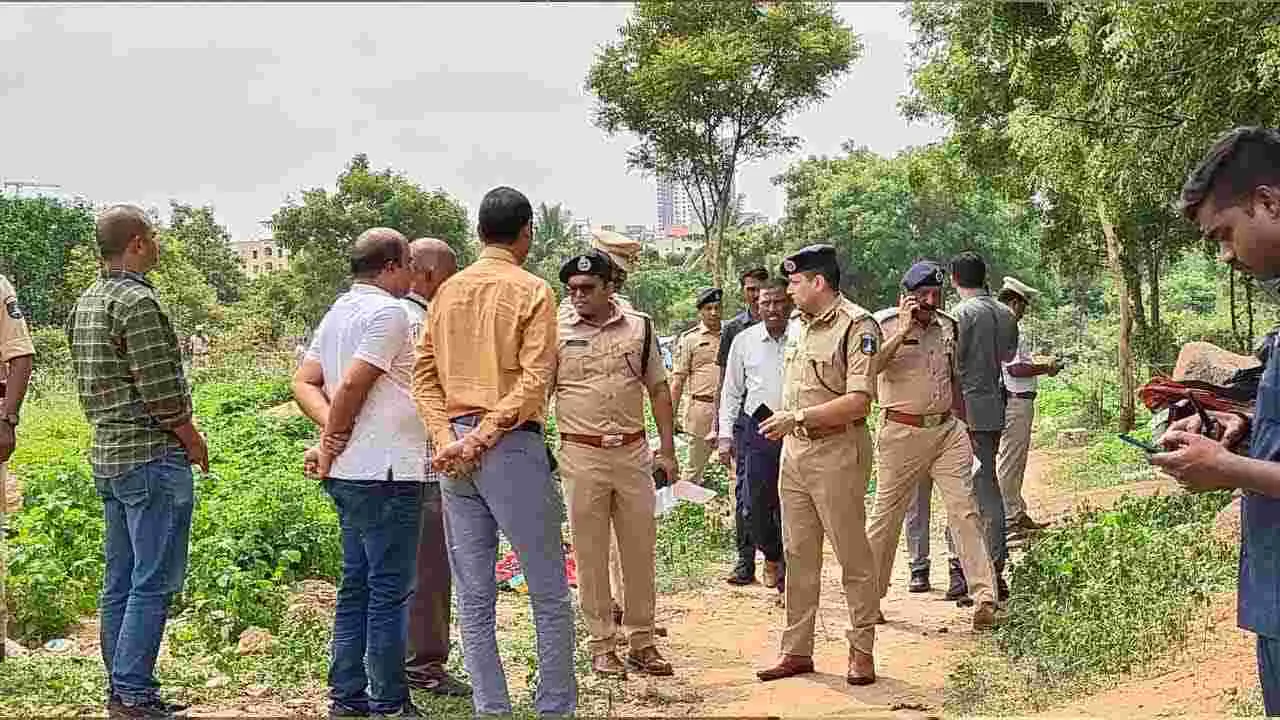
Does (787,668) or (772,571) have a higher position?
(772,571)

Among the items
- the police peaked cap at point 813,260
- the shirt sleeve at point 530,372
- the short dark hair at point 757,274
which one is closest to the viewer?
the shirt sleeve at point 530,372

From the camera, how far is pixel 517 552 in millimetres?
4285

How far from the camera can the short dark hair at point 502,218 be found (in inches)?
175

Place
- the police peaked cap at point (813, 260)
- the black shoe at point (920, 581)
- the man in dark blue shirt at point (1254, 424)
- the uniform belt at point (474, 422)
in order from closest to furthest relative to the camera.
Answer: the man in dark blue shirt at point (1254, 424) → the uniform belt at point (474, 422) → the police peaked cap at point (813, 260) → the black shoe at point (920, 581)

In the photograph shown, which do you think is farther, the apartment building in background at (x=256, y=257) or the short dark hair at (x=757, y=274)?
the apartment building in background at (x=256, y=257)

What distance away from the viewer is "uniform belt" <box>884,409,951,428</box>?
6.41 m

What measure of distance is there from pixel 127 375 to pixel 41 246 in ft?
97.3

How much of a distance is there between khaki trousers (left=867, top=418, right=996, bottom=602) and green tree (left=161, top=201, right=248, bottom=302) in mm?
40020

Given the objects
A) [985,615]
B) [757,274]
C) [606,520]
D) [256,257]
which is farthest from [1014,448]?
[256,257]

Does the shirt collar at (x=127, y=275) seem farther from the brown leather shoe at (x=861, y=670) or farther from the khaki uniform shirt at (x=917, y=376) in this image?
the khaki uniform shirt at (x=917, y=376)

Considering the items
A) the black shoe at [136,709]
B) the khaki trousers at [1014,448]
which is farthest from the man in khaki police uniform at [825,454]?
the khaki trousers at [1014,448]

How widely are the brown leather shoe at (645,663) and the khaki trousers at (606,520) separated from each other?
5.4 inches

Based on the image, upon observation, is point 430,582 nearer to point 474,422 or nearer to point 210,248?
point 474,422

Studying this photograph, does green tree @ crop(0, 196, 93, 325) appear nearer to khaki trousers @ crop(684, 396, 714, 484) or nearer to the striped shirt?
khaki trousers @ crop(684, 396, 714, 484)
